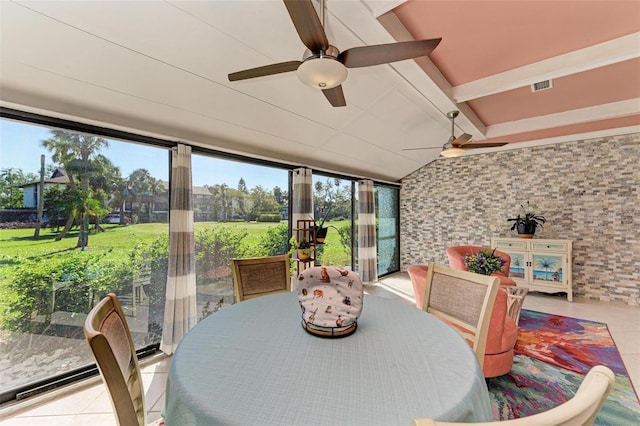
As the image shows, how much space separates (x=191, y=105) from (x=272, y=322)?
2.00 metres

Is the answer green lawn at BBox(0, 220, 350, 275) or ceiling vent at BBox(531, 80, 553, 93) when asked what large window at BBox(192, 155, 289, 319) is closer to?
green lawn at BBox(0, 220, 350, 275)

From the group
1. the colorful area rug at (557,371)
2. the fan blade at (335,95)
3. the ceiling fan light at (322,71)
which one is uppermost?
the fan blade at (335,95)

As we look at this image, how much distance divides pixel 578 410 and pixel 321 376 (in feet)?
2.07

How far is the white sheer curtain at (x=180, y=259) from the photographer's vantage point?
244cm

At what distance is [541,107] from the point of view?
347cm

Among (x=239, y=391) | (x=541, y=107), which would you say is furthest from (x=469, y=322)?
(x=541, y=107)

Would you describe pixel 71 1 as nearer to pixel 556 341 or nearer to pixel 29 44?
pixel 29 44

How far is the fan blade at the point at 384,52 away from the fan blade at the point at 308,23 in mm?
149

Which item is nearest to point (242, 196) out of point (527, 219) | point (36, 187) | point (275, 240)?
point (275, 240)

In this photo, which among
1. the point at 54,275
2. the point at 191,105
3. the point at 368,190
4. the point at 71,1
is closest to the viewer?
the point at 71,1

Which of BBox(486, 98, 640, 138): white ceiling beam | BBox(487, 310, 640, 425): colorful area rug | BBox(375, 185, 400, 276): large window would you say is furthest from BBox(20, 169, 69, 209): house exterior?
BBox(486, 98, 640, 138): white ceiling beam

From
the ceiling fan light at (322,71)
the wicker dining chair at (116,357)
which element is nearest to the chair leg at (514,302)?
the ceiling fan light at (322,71)

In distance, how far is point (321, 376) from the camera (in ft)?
2.84

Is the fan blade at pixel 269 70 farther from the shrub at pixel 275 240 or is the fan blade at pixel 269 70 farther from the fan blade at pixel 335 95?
the shrub at pixel 275 240
